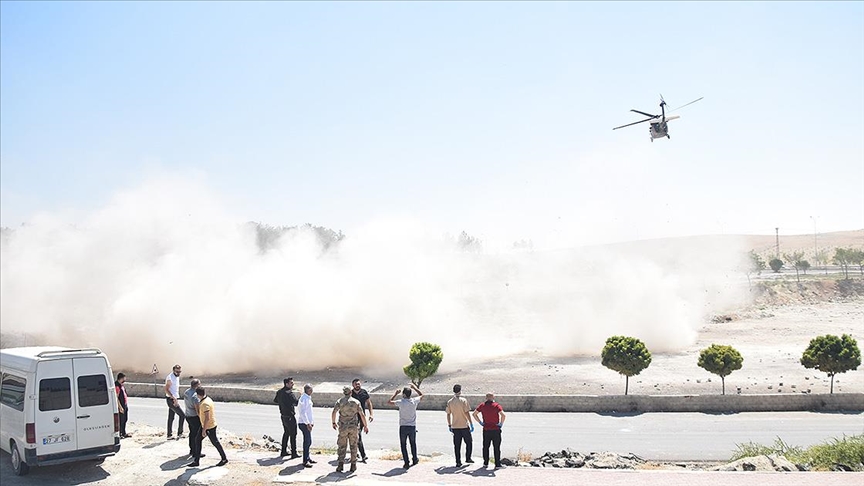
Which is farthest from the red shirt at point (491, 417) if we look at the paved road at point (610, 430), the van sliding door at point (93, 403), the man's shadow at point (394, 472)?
the van sliding door at point (93, 403)

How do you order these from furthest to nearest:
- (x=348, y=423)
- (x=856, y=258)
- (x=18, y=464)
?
→ (x=856, y=258) → (x=18, y=464) → (x=348, y=423)

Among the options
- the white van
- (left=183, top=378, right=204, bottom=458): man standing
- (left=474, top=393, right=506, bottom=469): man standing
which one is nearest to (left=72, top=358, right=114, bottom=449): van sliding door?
the white van

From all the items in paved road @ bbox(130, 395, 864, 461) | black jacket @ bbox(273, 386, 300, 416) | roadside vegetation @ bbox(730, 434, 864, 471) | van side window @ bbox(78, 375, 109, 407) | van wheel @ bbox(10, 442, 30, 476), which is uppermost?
van side window @ bbox(78, 375, 109, 407)

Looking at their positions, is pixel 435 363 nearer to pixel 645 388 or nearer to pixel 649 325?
pixel 645 388

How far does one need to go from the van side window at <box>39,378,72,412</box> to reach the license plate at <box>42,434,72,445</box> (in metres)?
0.49

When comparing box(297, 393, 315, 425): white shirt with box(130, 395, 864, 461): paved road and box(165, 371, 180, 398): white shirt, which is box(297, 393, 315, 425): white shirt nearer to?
box(165, 371, 180, 398): white shirt

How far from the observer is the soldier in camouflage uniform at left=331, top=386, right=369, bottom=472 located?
1081 cm

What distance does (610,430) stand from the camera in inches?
695

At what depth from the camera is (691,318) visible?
168ft

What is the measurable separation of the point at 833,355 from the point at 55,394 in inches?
929

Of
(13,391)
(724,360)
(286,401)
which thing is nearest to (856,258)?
(724,360)

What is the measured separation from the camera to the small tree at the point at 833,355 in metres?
21.8

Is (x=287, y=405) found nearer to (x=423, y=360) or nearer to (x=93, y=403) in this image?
(x=93, y=403)

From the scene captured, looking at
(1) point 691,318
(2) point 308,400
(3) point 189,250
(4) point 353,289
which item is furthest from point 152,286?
(1) point 691,318
